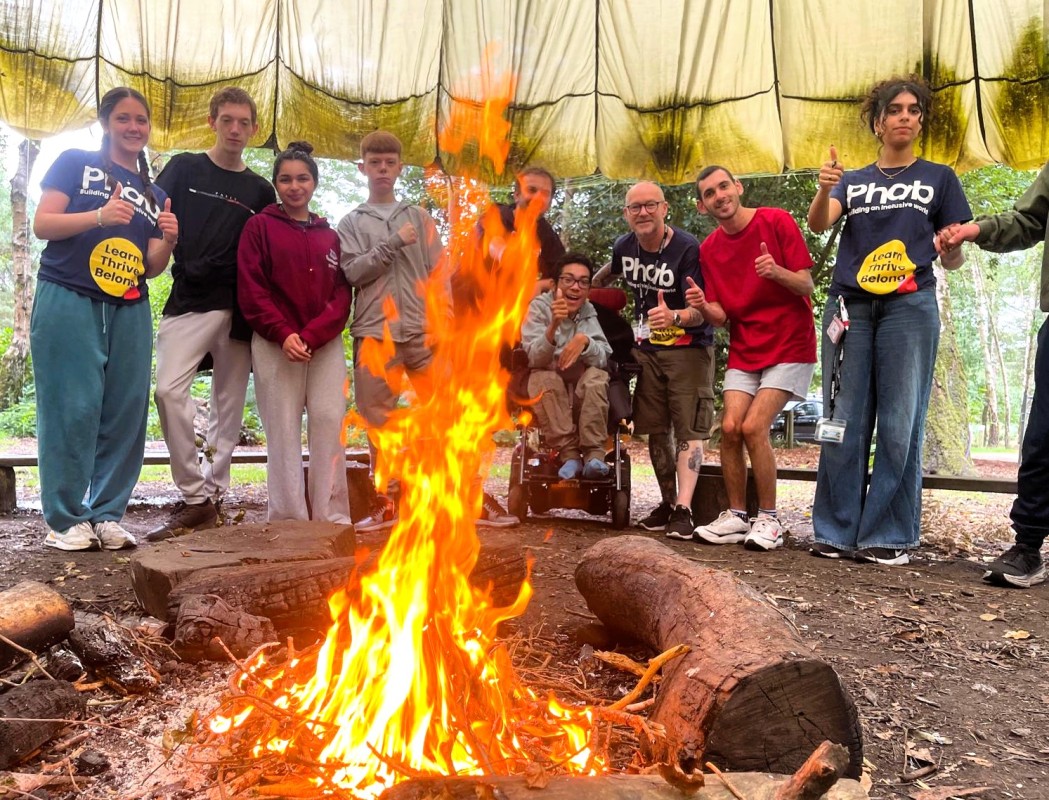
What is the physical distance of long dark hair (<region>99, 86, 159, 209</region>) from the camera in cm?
418

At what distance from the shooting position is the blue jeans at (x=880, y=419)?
4.46 meters

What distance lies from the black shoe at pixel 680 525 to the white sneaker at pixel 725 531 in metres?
0.07

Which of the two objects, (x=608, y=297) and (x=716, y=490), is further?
(x=608, y=297)

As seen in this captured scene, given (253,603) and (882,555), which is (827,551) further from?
(253,603)

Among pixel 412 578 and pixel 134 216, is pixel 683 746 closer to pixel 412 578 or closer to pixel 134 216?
pixel 412 578

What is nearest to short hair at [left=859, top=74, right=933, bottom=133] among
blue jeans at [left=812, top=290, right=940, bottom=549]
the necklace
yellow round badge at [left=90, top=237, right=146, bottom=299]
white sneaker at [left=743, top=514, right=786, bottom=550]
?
the necklace

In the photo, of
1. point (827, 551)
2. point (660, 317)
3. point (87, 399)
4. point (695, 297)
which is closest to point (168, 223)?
point (87, 399)

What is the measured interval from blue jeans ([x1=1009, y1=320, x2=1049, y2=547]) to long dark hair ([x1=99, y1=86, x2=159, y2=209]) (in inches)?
194

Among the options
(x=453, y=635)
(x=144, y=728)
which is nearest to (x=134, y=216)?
(x=144, y=728)

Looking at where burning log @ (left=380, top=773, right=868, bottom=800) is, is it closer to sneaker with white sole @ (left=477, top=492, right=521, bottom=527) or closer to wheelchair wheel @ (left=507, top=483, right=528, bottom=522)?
sneaker with white sole @ (left=477, top=492, right=521, bottom=527)

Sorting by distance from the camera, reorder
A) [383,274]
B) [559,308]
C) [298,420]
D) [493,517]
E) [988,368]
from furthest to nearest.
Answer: [988,368] < [493,517] < [559,308] < [383,274] < [298,420]

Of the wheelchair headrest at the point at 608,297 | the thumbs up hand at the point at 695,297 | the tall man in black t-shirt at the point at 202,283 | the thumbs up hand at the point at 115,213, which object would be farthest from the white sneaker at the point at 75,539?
the thumbs up hand at the point at 695,297

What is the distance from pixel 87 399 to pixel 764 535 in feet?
13.2

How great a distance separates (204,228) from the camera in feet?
15.1
